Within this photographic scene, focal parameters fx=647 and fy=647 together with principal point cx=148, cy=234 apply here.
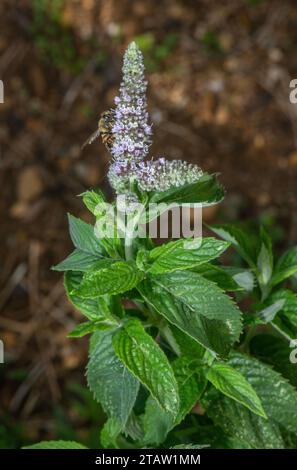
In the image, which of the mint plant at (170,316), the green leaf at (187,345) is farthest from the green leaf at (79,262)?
the green leaf at (187,345)

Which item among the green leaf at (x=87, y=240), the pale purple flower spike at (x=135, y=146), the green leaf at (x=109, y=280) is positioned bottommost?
the green leaf at (x=109, y=280)

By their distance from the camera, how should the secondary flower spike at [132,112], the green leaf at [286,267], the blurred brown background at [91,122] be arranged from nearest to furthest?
the secondary flower spike at [132,112]
the green leaf at [286,267]
the blurred brown background at [91,122]

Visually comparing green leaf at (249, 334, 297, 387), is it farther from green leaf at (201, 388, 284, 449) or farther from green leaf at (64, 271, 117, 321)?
green leaf at (64, 271, 117, 321)

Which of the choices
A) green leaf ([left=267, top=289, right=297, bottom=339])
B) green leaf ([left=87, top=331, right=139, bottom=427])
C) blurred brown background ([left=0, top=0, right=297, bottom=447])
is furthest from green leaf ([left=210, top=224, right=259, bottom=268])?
blurred brown background ([left=0, top=0, right=297, bottom=447])

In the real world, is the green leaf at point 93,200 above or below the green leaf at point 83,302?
above

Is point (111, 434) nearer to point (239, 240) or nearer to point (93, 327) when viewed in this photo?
point (93, 327)

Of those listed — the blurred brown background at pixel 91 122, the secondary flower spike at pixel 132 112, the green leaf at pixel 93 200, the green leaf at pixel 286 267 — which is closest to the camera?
the secondary flower spike at pixel 132 112

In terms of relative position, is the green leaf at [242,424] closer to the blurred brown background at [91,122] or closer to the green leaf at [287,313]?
the green leaf at [287,313]

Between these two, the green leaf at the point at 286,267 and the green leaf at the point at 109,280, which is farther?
the green leaf at the point at 286,267
